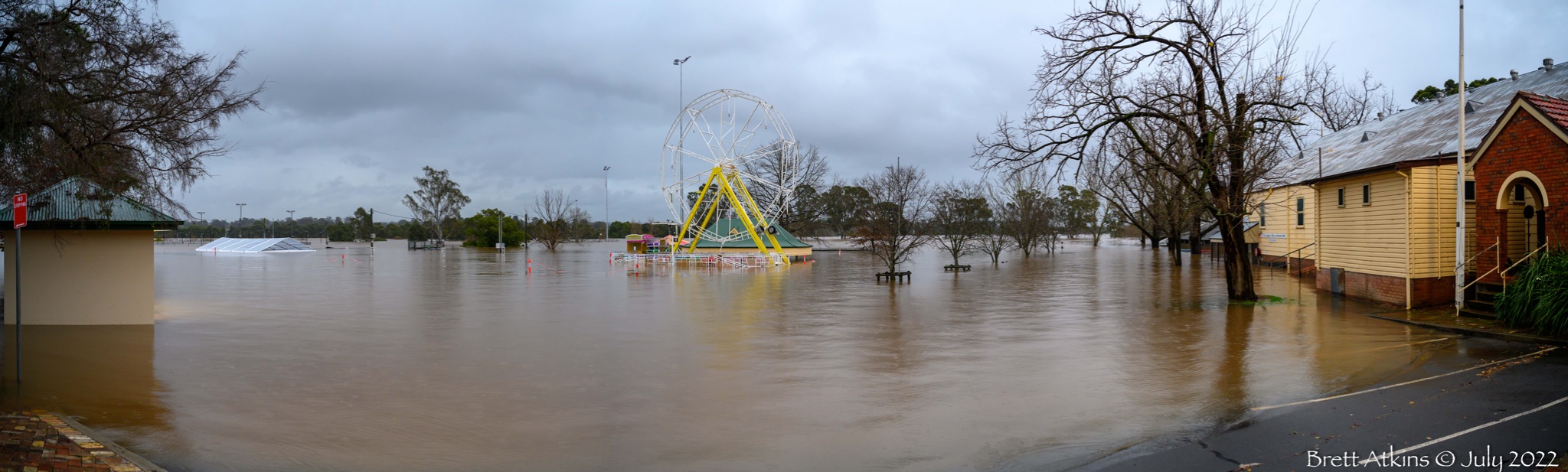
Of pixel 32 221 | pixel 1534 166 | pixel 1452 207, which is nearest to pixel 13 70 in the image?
pixel 32 221

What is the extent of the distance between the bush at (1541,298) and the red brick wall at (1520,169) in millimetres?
624

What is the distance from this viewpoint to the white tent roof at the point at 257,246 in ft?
195

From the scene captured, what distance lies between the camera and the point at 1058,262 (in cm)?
4538

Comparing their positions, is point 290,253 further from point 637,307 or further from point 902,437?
point 902,437

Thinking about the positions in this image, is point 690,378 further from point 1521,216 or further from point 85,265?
point 1521,216

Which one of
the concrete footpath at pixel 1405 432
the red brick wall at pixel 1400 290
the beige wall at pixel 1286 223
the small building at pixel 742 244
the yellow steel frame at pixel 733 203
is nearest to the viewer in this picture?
the concrete footpath at pixel 1405 432

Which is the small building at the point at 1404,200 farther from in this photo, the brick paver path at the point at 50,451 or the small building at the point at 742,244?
the small building at the point at 742,244

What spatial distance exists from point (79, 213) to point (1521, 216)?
25641mm

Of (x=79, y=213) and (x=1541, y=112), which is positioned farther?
(x=79, y=213)

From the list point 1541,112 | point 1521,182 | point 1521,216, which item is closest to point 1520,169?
point 1521,182

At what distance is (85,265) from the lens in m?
15.3

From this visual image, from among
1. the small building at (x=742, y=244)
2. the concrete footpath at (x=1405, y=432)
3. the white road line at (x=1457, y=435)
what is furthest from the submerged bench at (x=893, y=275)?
the white road line at (x=1457, y=435)

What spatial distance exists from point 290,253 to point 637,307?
47.9 metres

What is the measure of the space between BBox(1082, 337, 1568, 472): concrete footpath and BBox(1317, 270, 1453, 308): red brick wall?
8948mm
